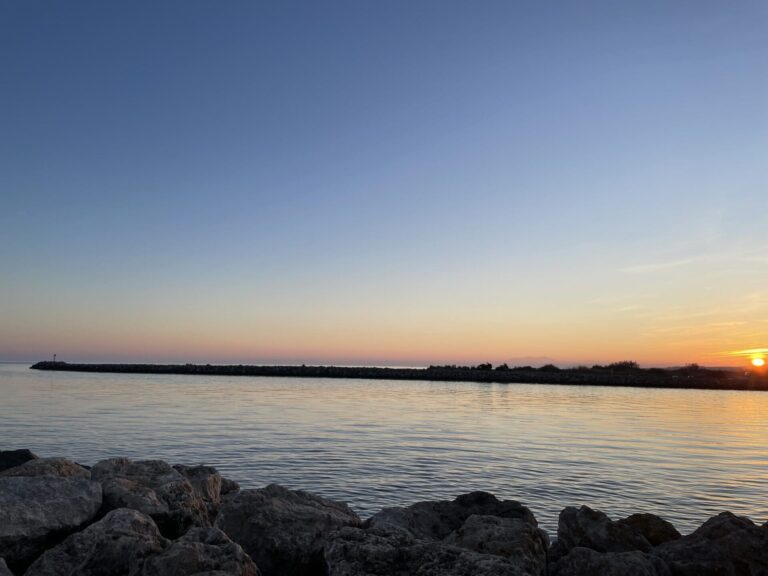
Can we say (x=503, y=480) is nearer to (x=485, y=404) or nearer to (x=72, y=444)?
(x=72, y=444)

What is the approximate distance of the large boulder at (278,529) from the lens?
22.4 feet

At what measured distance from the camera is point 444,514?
877 centimetres

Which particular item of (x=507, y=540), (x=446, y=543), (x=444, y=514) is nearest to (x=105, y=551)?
(x=446, y=543)

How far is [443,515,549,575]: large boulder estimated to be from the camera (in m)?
6.82

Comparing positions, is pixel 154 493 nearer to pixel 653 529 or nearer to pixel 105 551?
pixel 105 551

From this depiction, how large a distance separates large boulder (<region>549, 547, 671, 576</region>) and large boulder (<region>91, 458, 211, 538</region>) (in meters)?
4.37

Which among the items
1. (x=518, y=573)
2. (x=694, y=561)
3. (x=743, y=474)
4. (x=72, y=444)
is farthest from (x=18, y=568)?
(x=743, y=474)

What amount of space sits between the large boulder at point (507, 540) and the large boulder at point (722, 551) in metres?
1.55

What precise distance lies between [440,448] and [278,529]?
14.6 meters

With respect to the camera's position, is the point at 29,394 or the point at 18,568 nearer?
the point at 18,568

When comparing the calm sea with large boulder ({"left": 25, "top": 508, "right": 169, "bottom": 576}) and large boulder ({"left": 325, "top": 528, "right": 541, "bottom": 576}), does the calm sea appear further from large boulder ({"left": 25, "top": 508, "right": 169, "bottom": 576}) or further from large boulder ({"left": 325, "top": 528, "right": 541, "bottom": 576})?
large boulder ({"left": 25, "top": 508, "right": 169, "bottom": 576})

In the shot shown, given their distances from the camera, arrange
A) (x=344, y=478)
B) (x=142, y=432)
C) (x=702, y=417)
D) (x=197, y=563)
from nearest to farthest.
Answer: (x=197, y=563) < (x=344, y=478) < (x=142, y=432) < (x=702, y=417)

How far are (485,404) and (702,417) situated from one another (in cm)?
1312

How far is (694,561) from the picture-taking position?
719 cm
